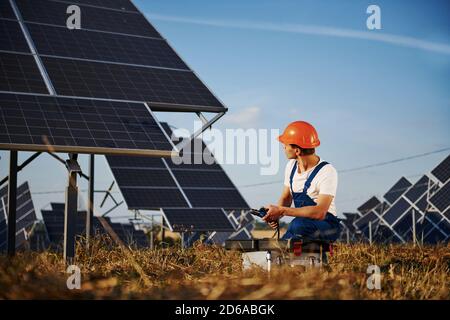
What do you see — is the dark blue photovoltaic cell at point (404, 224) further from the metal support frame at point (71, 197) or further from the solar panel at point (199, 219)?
the metal support frame at point (71, 197)

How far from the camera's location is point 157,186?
25.2 m

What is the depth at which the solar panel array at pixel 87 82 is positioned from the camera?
10875mm

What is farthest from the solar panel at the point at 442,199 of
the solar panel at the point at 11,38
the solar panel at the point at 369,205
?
the solar panel at the point at 11,38

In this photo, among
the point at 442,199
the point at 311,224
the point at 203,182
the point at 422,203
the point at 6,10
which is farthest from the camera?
the point at 422,203

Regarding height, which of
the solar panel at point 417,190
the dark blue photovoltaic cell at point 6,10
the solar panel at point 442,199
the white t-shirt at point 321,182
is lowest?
the white t-shirt at point 321,182

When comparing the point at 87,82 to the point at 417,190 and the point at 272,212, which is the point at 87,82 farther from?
the point at 417,190

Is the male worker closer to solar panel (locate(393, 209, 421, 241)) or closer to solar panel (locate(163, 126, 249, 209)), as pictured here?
solar panel (locate(163, 126, 249, 209))

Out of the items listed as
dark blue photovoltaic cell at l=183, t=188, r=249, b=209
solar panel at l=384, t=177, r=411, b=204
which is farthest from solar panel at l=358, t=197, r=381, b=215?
dark blue photovoltaic cell at l=183, t=188, r=249, b=209

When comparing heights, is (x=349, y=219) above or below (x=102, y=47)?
below

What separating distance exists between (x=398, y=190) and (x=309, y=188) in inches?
1798

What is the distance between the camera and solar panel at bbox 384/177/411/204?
162 ft

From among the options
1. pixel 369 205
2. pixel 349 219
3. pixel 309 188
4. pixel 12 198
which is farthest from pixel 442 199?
pixel 309 188

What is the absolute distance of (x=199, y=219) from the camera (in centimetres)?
2442

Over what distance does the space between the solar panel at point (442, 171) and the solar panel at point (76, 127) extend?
81.7 feet
